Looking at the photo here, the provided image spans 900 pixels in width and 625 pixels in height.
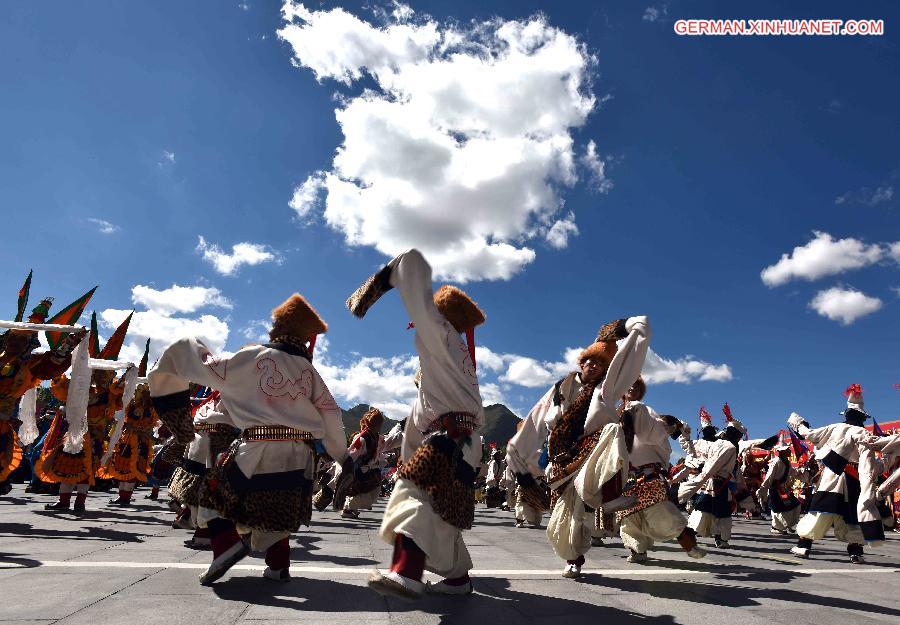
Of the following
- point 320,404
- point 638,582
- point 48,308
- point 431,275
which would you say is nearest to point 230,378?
point 320,404

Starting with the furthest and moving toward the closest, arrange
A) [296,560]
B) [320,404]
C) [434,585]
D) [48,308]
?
[48,308] → [296,560] → [320,404] → [434,585]

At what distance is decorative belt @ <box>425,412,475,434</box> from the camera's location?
329 cm

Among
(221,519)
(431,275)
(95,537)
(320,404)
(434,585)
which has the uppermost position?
(431,275)

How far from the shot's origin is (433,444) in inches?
124

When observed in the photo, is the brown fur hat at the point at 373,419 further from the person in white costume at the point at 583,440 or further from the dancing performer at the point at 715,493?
the person in white costume at the point at 583,440

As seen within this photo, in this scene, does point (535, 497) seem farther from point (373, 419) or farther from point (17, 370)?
point (373, 419)

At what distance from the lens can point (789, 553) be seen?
7340 millimetres

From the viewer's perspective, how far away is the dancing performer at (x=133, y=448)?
10.2 metres

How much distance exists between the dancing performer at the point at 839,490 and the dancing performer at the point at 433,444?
574 centimetres

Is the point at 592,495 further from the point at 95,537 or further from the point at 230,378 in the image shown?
the point at 95,537

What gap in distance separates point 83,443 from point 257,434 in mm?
6313

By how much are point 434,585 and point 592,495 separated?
4.96 feet

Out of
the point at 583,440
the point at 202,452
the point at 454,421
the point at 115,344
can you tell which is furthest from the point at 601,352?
the point at 115,344

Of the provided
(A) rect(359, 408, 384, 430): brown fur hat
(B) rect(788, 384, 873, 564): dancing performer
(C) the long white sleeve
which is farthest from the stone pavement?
(A) rect(359, 408, 384, 430): brown fur hat
